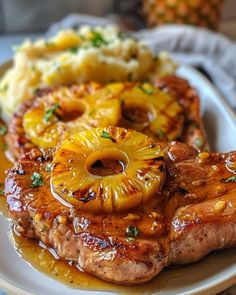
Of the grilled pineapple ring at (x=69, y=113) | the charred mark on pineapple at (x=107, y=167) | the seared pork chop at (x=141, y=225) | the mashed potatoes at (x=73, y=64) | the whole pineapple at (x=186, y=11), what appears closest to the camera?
the seared pork chop at (x=141, y=225)

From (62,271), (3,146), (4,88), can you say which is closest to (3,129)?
(3,146)

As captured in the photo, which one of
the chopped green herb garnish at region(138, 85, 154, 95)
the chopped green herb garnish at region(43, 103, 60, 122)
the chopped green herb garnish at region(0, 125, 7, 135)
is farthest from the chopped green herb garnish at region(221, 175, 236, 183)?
the chopped green herb garnish at region(0, 125, 7, 135)

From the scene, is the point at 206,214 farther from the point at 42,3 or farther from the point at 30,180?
the point at 42,3

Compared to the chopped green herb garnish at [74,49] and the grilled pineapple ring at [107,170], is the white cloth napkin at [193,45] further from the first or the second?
the grilled pineapple ring at [107,170]

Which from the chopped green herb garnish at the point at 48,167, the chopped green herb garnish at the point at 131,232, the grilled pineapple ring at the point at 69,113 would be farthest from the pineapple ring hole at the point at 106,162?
the grilled pineapple ring at the point at 69,113

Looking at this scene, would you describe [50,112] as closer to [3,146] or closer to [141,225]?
[3,146]
